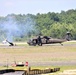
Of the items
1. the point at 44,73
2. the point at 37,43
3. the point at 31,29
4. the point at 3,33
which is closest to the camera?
the point at 44,73

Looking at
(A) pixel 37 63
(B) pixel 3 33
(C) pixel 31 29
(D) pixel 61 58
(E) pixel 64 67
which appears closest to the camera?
(E) pixel 64 67

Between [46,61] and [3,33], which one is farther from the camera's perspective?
[3,33]

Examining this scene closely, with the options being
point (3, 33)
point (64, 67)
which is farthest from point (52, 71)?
point (3, 33)

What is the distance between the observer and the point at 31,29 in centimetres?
16975

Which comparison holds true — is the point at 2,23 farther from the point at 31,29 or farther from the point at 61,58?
the point at 61,58

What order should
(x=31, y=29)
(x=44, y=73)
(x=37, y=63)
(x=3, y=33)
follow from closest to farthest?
(x=44, y=73)
(x=37, y=63)
(x=3, y=33)
(x=31, y=29)

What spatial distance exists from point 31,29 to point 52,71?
120 meters

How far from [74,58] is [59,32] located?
109066 millimetres

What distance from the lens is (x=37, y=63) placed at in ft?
200

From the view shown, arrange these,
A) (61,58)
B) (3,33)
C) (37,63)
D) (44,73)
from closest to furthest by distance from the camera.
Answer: (44,73), (37,63), (61,58), (3,33)

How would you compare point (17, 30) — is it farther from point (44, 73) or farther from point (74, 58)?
point (44, 73)

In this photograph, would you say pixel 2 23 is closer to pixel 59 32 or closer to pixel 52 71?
pixel 59 32

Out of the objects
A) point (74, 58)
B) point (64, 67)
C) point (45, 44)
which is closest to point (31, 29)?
point (45, 44)

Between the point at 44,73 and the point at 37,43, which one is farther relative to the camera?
the point at 37,43
